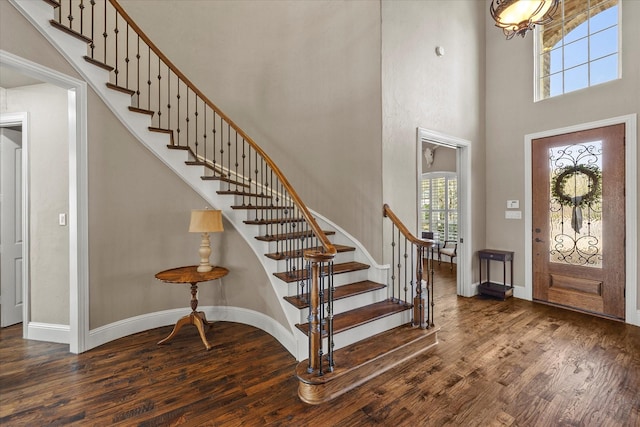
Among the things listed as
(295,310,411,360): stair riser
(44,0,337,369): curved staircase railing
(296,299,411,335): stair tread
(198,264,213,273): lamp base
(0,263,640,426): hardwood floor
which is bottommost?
(0,263,640,426): hardwood floor

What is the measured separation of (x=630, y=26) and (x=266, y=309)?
5.40 meters

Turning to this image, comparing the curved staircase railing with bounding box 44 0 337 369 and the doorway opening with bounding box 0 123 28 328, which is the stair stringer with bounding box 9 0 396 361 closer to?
the curved staircase railing with bounding box 44 0 337 369

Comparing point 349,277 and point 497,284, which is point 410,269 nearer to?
point 349,277

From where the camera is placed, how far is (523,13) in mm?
2184

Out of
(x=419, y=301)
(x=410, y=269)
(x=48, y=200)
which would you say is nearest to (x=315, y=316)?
(x=419, y=301)

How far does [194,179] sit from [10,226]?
2.19 m

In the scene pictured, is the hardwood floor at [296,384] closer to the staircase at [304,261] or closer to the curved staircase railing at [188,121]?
the staircase at [304,261]

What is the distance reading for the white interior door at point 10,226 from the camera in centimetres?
332

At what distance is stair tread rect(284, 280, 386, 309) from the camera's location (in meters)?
2.61

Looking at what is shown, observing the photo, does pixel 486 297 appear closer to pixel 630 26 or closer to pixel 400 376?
pixel 400 376

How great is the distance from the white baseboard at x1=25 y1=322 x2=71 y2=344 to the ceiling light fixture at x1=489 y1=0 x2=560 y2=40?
4821 millimetres

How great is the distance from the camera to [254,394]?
2.19 meters

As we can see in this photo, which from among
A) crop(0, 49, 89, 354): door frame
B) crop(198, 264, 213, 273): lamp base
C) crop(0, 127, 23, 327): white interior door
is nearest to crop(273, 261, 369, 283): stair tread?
crop(198, 264, 213, 273): lamp base

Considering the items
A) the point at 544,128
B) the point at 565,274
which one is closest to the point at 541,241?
the point at 565,274
